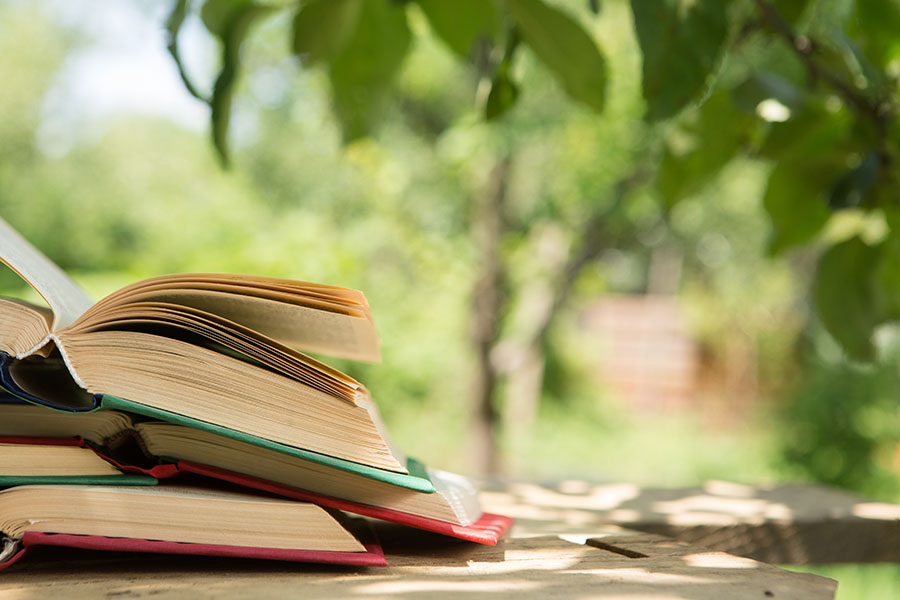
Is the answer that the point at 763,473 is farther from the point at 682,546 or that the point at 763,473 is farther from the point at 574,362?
the point at 682,546

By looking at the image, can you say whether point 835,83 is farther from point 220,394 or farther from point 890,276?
point 220,394

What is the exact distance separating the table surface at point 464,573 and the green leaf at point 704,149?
1.44 ft

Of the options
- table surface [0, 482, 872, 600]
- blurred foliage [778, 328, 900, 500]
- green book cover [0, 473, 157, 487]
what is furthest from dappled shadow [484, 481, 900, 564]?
blurred foliage [778, 328, 900, 500]

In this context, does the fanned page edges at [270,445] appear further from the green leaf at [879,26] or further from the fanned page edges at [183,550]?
the green leaf at [879,26]

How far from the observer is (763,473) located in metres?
5.28

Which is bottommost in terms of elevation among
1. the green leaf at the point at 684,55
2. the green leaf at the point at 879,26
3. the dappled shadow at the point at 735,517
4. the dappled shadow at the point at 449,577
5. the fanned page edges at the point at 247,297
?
the dappled shadow at the point at 449,577

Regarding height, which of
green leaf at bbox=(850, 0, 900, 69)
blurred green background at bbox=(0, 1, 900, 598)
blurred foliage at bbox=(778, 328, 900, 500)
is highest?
blurred green background at bbox=(0, 1, 900, 598)

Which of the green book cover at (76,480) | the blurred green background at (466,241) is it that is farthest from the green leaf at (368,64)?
the blurred green background at (466,241)

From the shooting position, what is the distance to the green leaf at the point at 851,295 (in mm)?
729

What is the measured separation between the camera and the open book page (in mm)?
421

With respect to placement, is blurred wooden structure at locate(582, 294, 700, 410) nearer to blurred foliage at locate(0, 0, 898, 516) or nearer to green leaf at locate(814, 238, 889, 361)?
blurred foliage at locate(0, 0, 898, 516)

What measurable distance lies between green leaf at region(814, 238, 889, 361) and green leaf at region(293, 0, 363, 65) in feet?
1.84

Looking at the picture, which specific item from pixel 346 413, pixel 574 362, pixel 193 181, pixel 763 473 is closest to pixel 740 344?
pixel 574 362

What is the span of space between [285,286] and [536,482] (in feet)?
1.56
